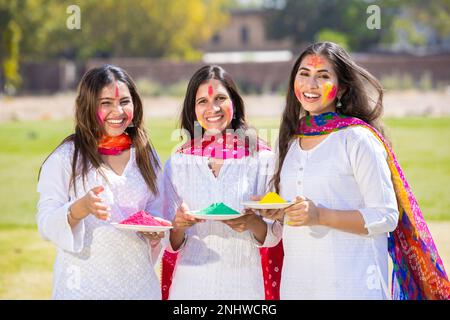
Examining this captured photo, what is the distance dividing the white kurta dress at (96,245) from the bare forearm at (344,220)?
96 cm

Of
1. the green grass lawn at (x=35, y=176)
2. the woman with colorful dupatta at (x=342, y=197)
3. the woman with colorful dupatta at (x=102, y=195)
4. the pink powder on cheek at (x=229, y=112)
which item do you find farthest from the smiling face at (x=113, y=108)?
the green grass lawn at (x=35, y=176)

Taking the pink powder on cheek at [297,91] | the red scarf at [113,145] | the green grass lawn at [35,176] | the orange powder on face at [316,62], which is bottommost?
the green grass lawn at [35,176]

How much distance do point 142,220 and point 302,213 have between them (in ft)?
2.48

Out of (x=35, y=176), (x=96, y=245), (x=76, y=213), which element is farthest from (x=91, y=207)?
(x=35, y=176)

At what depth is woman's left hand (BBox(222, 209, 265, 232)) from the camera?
3715 millimetres

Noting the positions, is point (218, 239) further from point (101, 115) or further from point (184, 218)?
point (101, 115)

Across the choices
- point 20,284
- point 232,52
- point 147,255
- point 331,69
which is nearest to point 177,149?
point 147,255

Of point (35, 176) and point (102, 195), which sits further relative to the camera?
point (35, 176)

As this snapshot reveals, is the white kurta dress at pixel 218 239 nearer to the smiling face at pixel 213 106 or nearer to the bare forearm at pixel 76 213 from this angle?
the smiling face at pixel 213 106

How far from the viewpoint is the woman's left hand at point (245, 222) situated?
3.71m

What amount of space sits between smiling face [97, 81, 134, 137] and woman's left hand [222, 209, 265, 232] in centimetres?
77

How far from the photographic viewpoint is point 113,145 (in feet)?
13.0

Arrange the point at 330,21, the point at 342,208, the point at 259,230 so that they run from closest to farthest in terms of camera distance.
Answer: the point at 342,208 < the point at 259,230 < the point at 330,21

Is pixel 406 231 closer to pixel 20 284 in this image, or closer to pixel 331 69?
pixel 331 69
